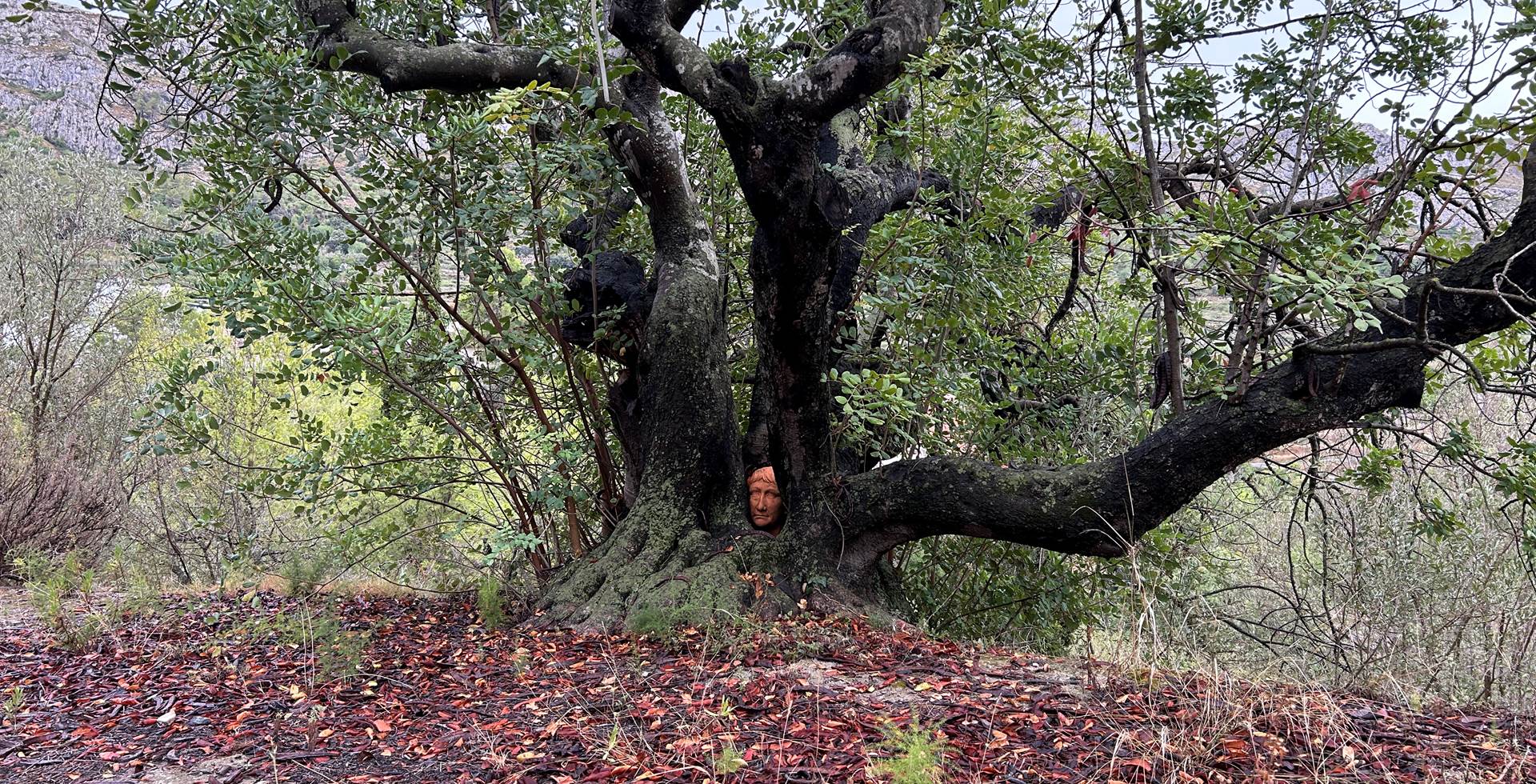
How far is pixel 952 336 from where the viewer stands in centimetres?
475

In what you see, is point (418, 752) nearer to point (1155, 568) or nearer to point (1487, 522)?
Answer: point (1155, 568)

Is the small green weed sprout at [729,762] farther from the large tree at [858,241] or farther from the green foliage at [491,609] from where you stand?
the green foliage at [491,609]

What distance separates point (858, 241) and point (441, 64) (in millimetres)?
2438

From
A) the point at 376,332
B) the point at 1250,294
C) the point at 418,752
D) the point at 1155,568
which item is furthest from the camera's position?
the point at 1155,568

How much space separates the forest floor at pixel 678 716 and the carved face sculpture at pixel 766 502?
0.79m

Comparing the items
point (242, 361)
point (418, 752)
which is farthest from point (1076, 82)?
point (242, 361)

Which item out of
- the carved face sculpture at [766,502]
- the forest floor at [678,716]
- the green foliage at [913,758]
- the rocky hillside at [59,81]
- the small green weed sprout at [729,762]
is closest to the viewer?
the green foliage at [913,758]

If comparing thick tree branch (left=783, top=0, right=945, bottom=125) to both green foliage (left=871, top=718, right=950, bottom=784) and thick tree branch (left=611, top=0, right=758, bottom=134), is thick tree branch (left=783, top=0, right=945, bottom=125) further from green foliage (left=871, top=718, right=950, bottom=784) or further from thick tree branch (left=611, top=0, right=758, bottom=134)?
green foliage (left=871, top=718, right=950, bottom=784)

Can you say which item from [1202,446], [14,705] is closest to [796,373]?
[1202,446]

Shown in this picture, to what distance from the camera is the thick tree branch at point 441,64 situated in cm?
472

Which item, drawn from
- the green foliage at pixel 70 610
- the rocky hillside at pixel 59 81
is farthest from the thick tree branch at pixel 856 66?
the green foliage at pixel 70 610

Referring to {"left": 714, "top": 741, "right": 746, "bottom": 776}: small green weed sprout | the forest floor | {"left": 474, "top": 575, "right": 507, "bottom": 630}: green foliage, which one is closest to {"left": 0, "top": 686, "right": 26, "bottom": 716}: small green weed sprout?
the forest floor

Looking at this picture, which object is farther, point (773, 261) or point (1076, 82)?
point (1076, 82)

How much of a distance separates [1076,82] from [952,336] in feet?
4.45
